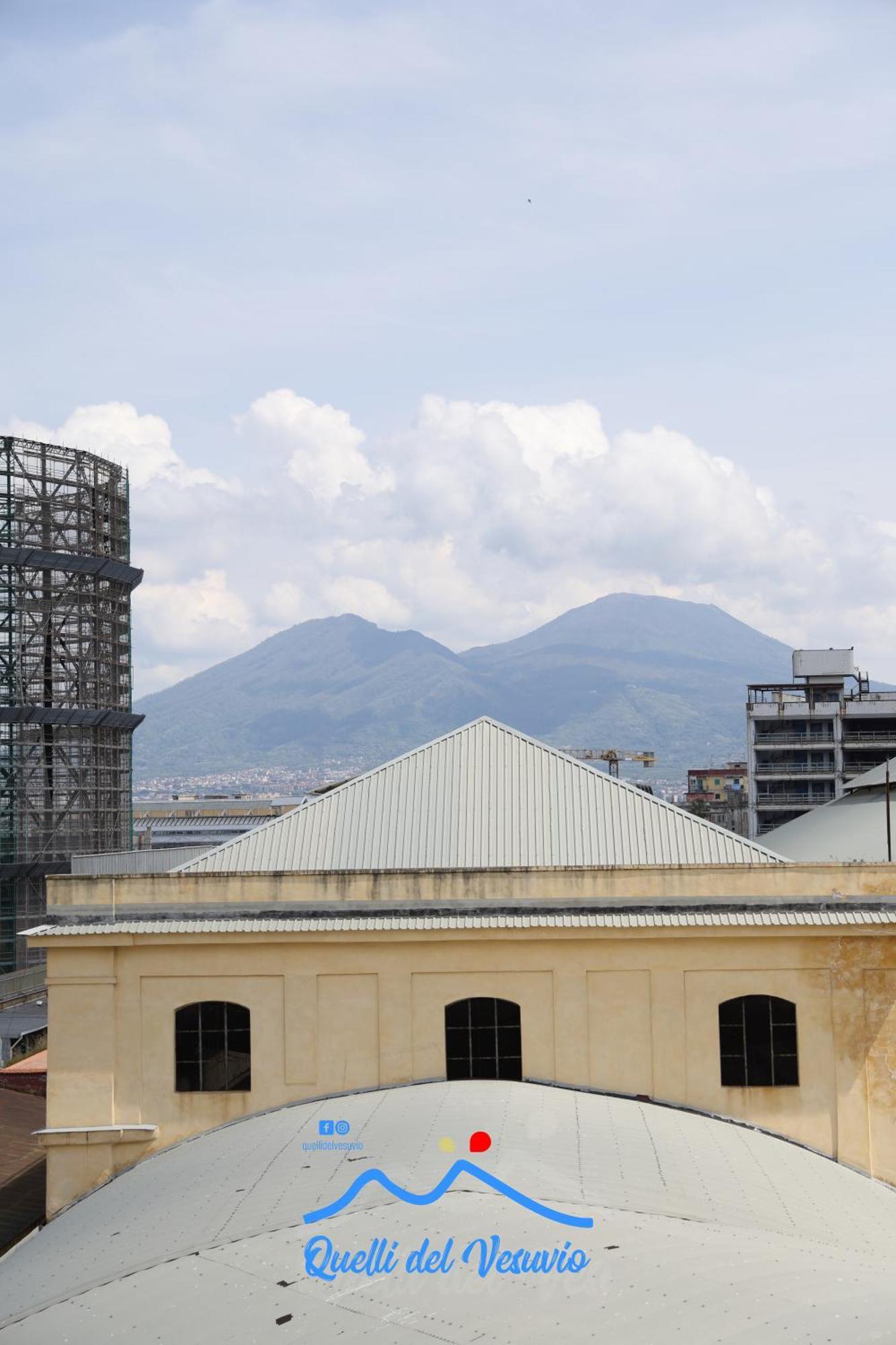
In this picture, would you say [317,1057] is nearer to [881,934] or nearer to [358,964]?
[358,964]

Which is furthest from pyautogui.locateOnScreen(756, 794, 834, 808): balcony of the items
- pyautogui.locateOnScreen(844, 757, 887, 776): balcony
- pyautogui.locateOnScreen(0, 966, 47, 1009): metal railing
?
pyautogui.locateOnScreen(0, 966, 47, 1009): metal railing

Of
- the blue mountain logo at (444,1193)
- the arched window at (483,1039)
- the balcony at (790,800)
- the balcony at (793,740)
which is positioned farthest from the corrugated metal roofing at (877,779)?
the balcony at (790,800)

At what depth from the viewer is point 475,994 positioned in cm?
2473

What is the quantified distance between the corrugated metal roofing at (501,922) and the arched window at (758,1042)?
1704 mm

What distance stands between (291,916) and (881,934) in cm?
1171

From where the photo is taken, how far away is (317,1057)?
24.7 m

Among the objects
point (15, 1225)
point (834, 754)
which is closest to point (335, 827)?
point (15, 1225)

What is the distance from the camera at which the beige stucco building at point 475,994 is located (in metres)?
24.4

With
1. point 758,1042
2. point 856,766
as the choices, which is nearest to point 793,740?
point 856,766

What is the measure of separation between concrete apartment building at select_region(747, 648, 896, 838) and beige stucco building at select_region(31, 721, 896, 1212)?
2910 inches

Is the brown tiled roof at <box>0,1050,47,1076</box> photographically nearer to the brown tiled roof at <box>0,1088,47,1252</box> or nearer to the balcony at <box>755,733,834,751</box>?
the brown tiled roof at <box>0,1088,47,1252</box>

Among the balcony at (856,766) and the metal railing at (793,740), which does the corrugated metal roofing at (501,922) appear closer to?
the metal railing at (793,740)

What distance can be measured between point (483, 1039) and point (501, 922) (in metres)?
2.38

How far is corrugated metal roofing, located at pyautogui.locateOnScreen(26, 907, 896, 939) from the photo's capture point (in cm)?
2438
